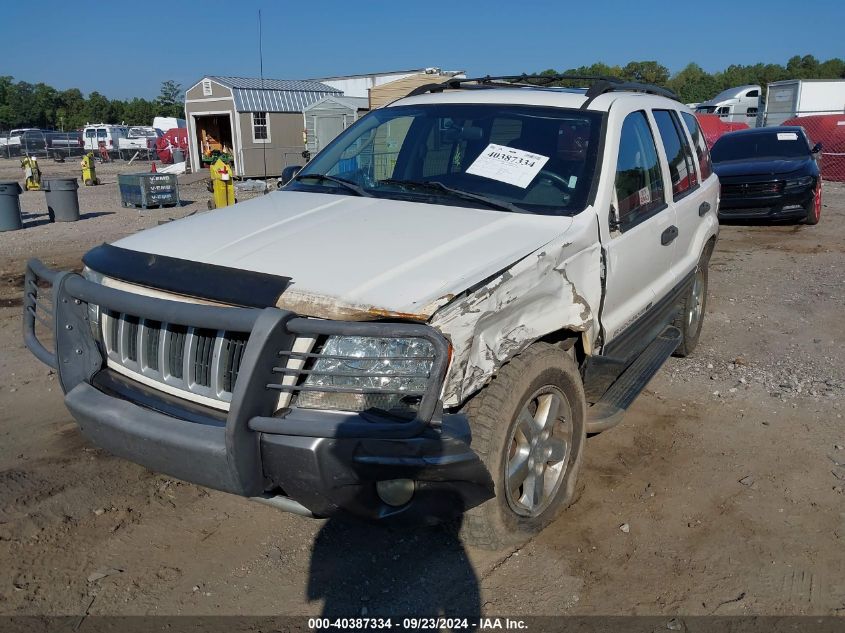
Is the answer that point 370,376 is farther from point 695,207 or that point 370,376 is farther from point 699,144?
point 699,144

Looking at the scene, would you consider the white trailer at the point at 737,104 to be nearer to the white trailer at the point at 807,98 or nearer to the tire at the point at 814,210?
the white trailer at the point at 807,98

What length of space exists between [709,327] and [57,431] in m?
5.51

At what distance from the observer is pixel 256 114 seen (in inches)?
1064

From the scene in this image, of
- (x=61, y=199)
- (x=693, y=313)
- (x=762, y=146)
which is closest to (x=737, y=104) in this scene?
(x=762, y=146)

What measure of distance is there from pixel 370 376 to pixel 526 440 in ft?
3.08

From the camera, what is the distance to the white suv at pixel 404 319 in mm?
2363

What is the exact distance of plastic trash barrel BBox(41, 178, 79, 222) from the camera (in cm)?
1450

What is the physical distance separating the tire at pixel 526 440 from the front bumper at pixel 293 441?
0.70 ft

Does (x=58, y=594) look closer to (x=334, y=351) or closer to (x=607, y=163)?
(x=334, y=351)

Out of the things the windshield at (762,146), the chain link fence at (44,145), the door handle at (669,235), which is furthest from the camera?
the chain link fence at (44,145)

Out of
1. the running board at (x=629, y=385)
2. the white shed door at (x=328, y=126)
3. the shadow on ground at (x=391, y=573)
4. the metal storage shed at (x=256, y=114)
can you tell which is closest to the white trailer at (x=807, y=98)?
the white shed door at (x=328, y=126)

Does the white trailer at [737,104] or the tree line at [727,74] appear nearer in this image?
the white trailer at [737,104]

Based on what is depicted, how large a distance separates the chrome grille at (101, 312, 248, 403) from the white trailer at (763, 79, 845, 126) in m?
31.0

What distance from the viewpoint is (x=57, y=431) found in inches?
171
